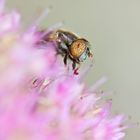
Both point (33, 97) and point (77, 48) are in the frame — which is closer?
point (33, 97)

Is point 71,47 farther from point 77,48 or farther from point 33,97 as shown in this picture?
point 33,97

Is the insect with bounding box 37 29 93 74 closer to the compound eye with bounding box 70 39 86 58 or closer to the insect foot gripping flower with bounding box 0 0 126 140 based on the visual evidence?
the compound eye with bounding box 70 39 86 58

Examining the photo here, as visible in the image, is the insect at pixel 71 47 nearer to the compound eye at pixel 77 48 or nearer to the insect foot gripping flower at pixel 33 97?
the compound eye at pixel 77 48

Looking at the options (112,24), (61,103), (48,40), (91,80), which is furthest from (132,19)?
(61,103)

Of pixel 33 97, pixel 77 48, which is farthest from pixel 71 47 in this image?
pixel 33 97

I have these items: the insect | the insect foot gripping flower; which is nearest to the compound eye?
the insect

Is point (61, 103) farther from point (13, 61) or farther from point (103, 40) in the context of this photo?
point (103, 40)

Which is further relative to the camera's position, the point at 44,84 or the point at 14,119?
the point at 44,84
